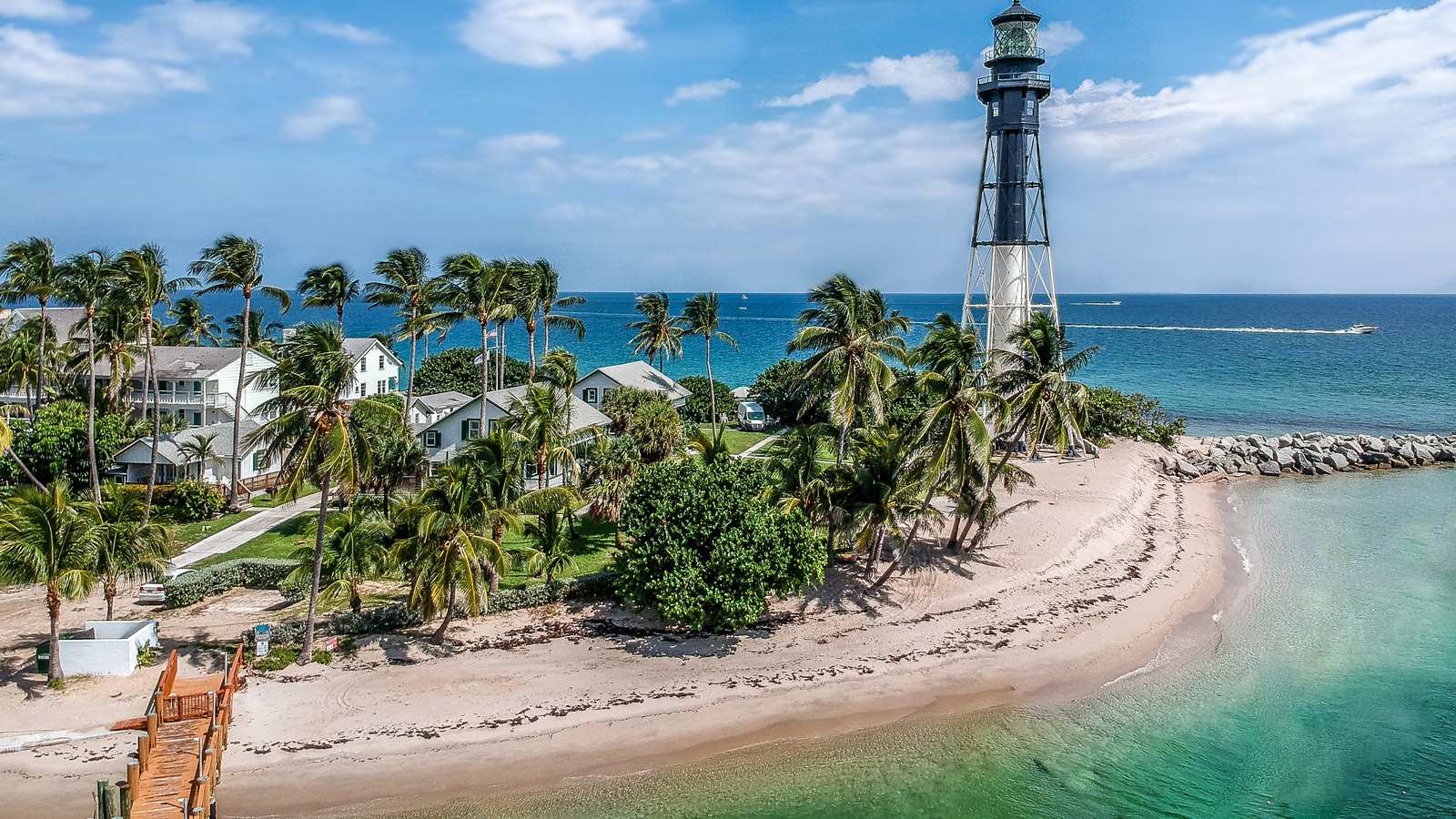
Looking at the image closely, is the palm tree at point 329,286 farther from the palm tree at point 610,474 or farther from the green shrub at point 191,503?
the palm tree at point 610,474

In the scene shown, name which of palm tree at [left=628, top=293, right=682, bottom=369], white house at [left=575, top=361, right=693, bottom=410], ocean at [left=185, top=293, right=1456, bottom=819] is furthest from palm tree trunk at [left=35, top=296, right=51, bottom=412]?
ocean at [left=185, top=293, right=1456, bottom=819]

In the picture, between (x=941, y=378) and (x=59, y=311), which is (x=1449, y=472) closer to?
(x=941, y=378)

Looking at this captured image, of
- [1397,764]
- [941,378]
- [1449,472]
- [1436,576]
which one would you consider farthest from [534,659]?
[1449,472]

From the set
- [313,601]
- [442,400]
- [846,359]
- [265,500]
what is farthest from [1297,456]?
[265,500]

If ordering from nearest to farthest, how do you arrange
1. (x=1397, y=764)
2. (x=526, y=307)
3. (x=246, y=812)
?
(x=246, y=812) < (x=1397, y=764) < (x=526, y=307)

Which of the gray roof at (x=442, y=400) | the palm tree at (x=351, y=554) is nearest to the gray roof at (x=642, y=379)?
the gray roof at (x=442, y=400)

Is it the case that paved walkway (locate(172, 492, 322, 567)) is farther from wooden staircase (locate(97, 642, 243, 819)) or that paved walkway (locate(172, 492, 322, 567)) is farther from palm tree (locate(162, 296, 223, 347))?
palm tree (locate(162, 296, 223, 347))

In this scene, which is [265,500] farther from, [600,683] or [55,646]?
[600,683]
